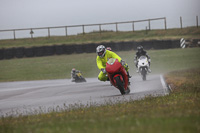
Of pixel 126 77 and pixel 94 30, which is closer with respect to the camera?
pixel 126 77

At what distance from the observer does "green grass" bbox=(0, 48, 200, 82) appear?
112 ft

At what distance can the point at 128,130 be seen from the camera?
6215 millimetres

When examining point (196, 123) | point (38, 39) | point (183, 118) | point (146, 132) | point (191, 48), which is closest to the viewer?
point (146, 132)

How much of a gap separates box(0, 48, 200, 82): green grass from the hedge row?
541 millimetres

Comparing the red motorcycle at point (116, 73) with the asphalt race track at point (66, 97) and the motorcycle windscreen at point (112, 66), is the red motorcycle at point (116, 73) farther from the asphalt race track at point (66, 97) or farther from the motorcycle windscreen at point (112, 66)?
the asphalt race track at point (66, 97)

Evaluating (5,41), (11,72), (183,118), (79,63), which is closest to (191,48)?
(79,63)

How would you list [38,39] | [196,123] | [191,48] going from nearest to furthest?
[196,123]
[191,48]
[38,39]

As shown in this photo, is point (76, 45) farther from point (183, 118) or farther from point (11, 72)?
point (183, 118)

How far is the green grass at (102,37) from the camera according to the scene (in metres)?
48.9

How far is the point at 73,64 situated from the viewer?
129 ft

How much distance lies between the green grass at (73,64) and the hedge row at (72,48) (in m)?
0.54

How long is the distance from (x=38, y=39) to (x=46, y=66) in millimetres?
16001

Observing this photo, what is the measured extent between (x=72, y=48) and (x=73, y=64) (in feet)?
14.2

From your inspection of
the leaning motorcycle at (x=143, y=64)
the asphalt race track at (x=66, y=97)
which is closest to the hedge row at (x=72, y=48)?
the leaning motorcycle at (x=143, y=64)
